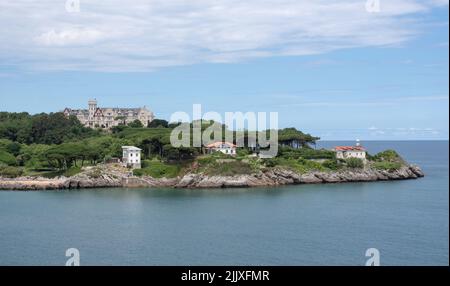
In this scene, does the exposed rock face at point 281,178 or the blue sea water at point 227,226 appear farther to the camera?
the exposed rock face at point 281,178

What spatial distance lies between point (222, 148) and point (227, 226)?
16.1 metres

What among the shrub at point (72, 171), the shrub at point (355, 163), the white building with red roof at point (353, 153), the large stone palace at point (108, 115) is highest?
the large stone palace at point (108, 115)

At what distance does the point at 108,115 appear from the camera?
5466 cm

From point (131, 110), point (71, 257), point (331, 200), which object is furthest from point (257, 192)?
point (131, 110)

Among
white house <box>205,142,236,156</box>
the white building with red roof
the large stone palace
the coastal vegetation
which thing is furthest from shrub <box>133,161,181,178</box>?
the large stone palace

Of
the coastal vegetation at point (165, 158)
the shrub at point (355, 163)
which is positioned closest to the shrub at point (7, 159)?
the coastal vegetation at point (165, 158)

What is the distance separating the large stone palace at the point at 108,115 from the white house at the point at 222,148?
18479mm

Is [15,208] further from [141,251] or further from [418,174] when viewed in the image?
[418,174]

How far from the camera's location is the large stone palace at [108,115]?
54.2m

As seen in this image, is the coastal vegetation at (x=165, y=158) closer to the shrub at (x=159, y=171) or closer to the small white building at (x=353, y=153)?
the shrub at (x=159, y=171)

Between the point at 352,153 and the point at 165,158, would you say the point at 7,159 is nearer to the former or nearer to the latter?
the point at 165,158

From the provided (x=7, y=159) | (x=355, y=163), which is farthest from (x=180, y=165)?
(x=7, y=159)

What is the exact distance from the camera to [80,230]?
1991 centimetres
